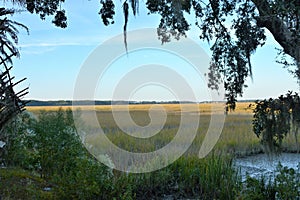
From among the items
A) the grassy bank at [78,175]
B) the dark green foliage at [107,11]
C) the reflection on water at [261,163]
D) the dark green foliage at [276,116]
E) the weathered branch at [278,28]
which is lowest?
the reflection on water at [261,163]

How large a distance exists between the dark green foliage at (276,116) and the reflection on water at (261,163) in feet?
7.00

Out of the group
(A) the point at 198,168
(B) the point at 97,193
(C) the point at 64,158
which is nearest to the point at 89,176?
(B) the point at 97,193

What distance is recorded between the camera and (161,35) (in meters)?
4.80

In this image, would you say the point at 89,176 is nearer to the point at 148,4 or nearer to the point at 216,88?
the point at 216,88

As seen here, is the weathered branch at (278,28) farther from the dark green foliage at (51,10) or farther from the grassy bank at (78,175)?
the dark green foliage at (51,10)

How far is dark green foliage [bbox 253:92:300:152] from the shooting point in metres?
3.51

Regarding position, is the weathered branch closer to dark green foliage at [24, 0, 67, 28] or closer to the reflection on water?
dark green foliage at [24, 0, 67, 28]

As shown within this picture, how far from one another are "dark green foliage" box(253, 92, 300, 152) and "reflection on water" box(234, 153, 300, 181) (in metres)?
2.13

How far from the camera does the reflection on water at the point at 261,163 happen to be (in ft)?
20.0

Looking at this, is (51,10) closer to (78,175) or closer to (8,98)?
(8,98)

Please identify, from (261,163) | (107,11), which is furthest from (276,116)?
(261,163)

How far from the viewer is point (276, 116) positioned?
361cm

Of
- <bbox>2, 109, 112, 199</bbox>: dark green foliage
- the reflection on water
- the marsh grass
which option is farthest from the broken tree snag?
the reflection on water

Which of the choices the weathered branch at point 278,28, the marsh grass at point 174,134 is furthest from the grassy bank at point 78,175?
the marsh grass at point 174,134
